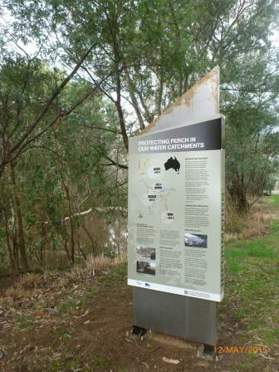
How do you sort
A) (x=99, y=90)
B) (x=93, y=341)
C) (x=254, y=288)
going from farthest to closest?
(x=99, y=90) < (x=254, y=288) < (x=93, y=341)

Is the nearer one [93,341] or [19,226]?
[93,341]

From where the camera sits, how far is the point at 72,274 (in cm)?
479

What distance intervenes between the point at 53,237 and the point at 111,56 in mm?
3244

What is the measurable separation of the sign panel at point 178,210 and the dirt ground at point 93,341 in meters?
0.47

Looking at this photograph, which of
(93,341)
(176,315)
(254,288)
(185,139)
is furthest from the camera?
(254,288)

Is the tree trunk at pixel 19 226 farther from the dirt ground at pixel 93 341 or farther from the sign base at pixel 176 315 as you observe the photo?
the sign base at pixel 176 315

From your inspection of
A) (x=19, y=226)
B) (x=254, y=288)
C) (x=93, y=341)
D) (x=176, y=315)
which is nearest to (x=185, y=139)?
(x=176, y=315)

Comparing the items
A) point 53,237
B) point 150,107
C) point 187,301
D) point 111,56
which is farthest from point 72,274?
point 150,107

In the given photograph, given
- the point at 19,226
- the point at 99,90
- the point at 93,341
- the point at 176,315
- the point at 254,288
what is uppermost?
the point at 99,90

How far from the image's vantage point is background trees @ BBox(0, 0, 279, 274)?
3854 mm

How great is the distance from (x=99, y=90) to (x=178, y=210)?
10.6ft

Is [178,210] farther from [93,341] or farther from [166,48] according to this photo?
[166,48]

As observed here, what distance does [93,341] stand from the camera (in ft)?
8.98

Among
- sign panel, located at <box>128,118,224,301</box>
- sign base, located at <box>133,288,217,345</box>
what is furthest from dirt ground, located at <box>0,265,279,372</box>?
sign panel, located at <box>128,118,224,301</box>
